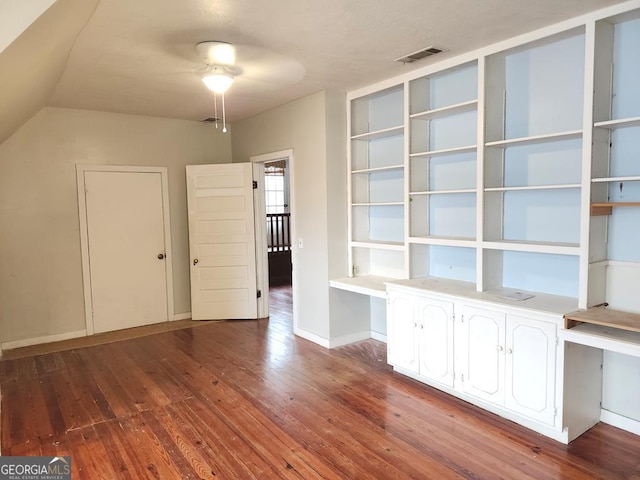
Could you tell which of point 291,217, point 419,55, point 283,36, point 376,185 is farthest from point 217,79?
point 291,217

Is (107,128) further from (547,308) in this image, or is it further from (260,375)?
(547,308)

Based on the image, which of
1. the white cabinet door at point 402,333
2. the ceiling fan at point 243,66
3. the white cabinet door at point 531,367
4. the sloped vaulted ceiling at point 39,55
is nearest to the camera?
the sloped vaulted ceiling at point 39,55

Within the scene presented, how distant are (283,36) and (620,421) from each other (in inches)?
134

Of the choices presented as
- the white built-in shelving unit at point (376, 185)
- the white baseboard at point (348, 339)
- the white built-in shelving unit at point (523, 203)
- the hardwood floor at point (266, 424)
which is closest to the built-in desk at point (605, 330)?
the white built-in shelving unit at point (523, 203)

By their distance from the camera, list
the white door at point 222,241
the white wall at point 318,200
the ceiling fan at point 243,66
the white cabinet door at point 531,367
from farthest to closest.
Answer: the white door at point 222,241 < the white wall at point 318,200 < the ceiling fan at point 243,66 < the white cabinet door at point 531,367

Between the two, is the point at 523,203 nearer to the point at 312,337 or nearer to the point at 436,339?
the point at 436,339

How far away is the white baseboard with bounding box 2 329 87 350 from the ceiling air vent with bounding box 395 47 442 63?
14.9ft

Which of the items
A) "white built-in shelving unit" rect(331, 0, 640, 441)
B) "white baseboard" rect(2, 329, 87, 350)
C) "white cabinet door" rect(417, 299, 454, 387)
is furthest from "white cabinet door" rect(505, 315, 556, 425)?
"white baseboard" rect(2, 329, 87, 350)

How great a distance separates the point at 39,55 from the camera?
2.63 m

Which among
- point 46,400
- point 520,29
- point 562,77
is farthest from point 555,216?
point 46,400

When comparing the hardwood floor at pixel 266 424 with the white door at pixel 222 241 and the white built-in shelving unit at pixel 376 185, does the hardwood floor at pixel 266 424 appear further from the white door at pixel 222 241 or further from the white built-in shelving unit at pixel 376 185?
the white door at pixel 222 241

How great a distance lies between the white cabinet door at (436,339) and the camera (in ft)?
10.9

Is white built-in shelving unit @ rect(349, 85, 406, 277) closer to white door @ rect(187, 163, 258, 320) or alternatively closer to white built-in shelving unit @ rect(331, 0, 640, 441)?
white built-in shelving unit @ rect(331, 0, 640, 441)

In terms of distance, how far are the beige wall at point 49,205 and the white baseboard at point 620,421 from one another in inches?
204
